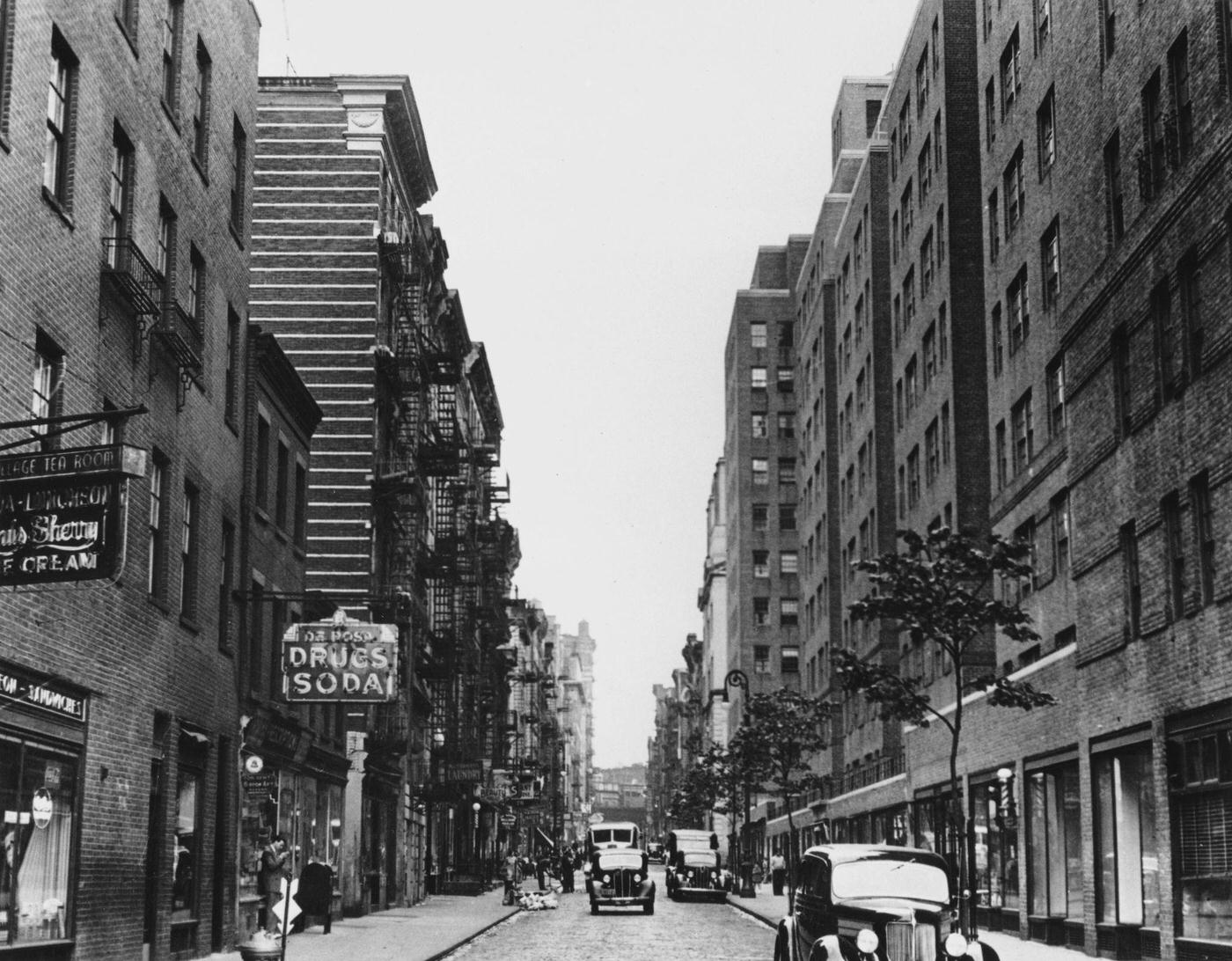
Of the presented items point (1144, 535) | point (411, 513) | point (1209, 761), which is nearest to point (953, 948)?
point (1209, 761)

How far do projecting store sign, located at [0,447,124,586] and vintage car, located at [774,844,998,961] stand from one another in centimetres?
840

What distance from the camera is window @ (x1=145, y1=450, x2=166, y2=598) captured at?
26.5 meters

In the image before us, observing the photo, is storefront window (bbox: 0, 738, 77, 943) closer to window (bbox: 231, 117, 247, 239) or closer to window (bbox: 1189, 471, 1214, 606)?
window (bbox: 231, 117, 247, 239)

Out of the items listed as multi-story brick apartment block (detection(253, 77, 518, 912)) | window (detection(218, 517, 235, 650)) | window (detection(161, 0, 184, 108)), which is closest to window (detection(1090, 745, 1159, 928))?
window (detection(218, 517, 235, 650))

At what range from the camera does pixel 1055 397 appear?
40.6 meters

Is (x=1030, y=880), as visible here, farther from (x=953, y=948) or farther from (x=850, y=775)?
(x=850, y=775)

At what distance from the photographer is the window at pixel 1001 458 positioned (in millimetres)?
45469

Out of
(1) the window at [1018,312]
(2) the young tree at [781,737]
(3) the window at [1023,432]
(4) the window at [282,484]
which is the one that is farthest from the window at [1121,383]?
(2) the young tree at [781,737]

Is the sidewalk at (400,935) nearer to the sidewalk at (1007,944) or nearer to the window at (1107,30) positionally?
the sidewalk at (1007,944)

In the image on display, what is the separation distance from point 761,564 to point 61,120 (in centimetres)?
11044

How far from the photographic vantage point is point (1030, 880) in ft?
126

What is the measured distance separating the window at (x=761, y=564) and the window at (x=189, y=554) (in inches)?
4018

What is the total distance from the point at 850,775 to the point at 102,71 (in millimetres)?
Result: 55512

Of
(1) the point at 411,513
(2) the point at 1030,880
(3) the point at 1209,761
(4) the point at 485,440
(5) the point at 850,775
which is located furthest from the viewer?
(4) the point at 485,440
